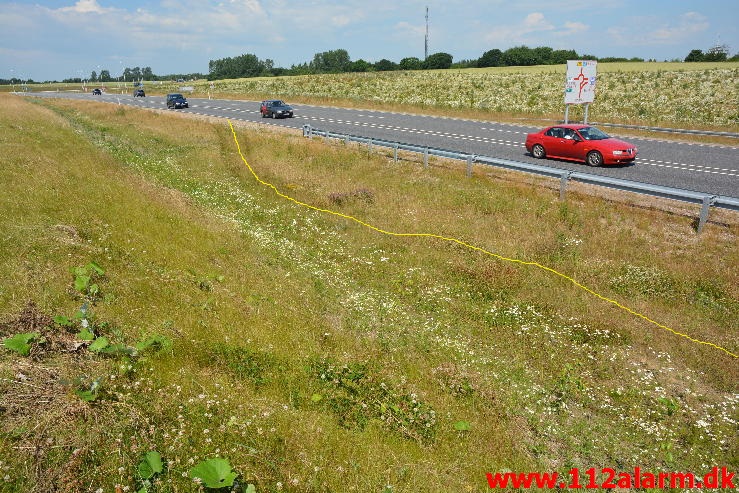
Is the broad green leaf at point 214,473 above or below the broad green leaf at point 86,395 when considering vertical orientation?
below

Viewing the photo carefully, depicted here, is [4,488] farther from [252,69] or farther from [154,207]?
[252,69]

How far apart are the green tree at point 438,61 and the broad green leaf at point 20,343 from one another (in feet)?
407

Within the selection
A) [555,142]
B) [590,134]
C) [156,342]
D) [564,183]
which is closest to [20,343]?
[156,342]

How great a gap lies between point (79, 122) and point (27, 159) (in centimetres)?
2186

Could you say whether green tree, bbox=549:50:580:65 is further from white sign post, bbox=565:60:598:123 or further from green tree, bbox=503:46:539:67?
white sign post, bbox=565:60:598:123

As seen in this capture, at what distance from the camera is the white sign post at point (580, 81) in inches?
917

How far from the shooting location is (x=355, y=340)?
8.15 meters

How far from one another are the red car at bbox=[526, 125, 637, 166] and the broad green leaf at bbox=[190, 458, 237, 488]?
66.2ft

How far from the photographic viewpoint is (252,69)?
191625 mm

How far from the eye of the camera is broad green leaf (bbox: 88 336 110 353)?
21.2 feet

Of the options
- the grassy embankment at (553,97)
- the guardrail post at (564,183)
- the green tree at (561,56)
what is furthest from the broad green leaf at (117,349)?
the green tree at (561,56)

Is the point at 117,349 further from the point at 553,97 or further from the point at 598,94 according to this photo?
the point at 598,94

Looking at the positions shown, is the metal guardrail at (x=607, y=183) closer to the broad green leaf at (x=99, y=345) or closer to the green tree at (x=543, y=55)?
the broad green leaf at (x=99, y=345)

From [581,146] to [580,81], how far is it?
17.6 feet
